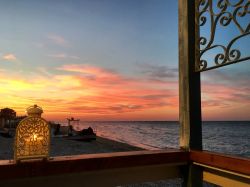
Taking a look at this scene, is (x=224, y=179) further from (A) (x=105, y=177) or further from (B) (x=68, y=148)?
(B) (x=68, y=148)

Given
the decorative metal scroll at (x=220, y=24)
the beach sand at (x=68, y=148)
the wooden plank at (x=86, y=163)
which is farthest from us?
the beach sand at (x=68, y=148)

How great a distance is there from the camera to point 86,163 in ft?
5.54

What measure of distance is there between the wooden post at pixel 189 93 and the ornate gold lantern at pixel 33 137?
41.6 inches

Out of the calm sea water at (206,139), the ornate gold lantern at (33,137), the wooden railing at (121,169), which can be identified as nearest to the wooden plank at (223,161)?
the wooden railing at (121,169)

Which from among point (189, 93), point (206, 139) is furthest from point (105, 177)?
point (206, 139)

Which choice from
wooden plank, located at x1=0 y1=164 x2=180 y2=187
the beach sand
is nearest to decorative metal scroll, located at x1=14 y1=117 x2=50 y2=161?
wooden plank, located at x1=0 y1=164 x2=180 y2=187

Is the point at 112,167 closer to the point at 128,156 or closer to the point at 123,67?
the point at 128,156

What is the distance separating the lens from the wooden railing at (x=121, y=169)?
5.16 feet

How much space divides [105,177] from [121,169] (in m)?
0.12

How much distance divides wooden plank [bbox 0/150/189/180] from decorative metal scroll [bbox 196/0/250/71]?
0.73 metres

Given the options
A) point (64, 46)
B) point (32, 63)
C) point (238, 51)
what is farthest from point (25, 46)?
point (238, 51)

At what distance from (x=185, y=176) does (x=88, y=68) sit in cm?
845

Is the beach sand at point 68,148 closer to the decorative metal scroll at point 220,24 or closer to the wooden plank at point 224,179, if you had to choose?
the wooden plank at point 224,179

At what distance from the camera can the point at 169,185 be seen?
7.98 metres
